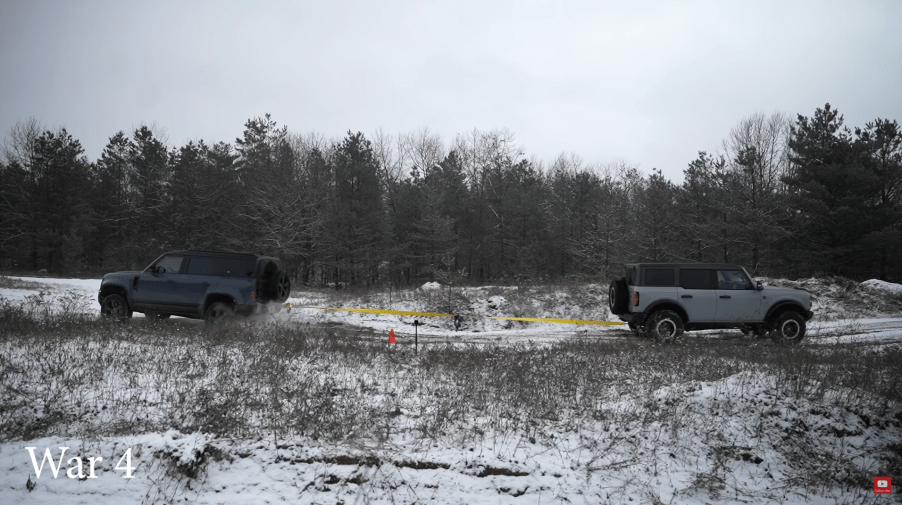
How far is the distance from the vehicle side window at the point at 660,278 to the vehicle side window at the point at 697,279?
1.04ft

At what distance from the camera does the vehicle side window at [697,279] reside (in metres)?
11.5

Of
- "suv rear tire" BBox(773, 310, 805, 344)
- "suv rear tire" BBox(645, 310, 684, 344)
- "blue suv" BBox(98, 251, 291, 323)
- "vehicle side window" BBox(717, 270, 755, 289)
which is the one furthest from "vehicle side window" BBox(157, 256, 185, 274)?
"suv rear tire" BBox(773, 310, 805, 344)

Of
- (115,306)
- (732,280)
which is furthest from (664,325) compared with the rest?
(115,306)

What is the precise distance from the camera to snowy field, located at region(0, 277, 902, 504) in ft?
15.6

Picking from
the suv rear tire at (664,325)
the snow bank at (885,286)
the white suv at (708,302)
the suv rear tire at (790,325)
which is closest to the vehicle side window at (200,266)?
the white suv at (708,302)

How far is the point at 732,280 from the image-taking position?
1151 cm

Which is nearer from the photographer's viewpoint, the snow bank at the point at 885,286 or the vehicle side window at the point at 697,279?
the vehicle side window at the point at 697,279

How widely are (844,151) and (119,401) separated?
35.3 metres

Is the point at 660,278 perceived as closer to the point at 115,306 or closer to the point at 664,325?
the point at 664,325

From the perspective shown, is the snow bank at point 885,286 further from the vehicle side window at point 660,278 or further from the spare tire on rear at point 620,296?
the spare tire on rear at point 620,296

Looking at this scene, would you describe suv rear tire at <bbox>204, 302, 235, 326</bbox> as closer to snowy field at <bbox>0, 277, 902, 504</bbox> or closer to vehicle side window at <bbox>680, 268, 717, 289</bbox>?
snowy field at <bbox>0, 277, 902, 504</bbox>

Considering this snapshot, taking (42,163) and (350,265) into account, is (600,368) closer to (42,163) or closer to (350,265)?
(350,265)

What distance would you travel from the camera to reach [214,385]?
688 centimetres

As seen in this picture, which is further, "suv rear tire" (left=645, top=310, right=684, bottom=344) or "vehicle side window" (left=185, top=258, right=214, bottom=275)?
"vehicle side window" (left=185, top=258, right=214, bottom=275)
